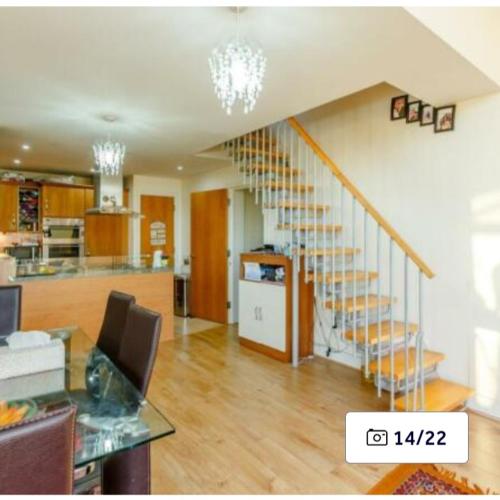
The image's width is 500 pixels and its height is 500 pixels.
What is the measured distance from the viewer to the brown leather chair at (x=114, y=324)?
2014 millimetres

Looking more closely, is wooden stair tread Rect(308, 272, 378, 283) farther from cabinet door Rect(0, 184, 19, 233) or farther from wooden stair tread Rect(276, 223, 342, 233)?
cabinet door Rect(0, 184, 19, 233)

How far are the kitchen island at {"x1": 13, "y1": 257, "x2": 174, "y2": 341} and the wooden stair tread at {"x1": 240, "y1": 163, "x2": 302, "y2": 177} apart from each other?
5.73ft

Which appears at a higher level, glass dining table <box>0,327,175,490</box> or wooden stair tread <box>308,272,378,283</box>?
wooden stair tread <box>308,272,378,283</box>

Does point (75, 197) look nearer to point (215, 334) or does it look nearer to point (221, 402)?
A: point (215, 334)

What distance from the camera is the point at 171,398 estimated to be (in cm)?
283

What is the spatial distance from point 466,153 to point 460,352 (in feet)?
5.16

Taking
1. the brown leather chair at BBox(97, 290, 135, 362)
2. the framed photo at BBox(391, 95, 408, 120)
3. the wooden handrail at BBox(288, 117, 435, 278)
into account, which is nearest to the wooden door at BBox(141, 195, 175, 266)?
the wooden handrail at BBox(288, 117, 435, 278)

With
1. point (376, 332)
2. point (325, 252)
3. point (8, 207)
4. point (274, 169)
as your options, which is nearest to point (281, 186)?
point (274, 169)

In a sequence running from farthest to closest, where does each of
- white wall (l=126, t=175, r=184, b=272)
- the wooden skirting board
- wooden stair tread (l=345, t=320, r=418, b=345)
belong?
white wall (l=126, t=175, r=184, b=272) < the wooden skirting board < wooden stair tread (l=345, t=320, r=418, b=345)

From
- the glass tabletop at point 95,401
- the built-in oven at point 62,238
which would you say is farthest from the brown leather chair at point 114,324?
the built-in oven at point 62,238

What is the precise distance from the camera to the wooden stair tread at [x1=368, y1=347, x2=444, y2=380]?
2567mm

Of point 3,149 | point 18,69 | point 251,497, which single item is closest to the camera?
point 251,497

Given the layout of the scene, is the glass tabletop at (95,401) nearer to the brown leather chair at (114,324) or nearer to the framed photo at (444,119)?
the brown leather chair at (114,324)

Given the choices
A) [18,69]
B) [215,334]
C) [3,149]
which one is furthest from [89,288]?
[18,69]
